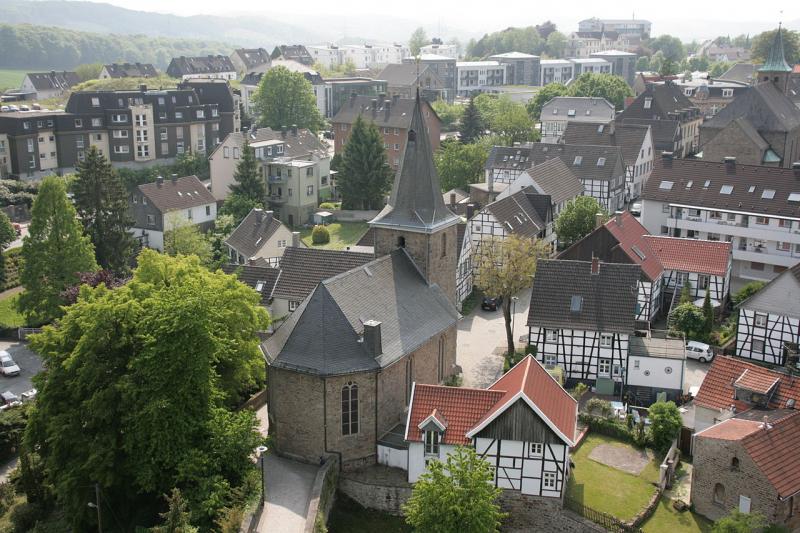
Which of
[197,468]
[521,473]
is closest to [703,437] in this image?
[521,473]

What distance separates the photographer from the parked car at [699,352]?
52031 millimetres

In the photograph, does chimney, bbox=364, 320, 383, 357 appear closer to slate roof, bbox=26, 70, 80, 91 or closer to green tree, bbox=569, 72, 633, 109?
green tree, bbox=569, 72, 633, 109

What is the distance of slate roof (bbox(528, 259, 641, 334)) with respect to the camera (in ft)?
159

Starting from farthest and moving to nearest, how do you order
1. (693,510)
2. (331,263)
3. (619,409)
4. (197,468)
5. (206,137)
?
(206,137), (331,263), (619,409), (693,510), (197,468)

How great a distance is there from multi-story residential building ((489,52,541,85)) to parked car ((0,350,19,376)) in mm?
150765

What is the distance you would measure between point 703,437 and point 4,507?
31912 millimetres

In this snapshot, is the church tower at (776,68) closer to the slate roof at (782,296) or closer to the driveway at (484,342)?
the driveway at (484,342)

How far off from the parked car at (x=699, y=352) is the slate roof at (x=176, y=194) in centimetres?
4707

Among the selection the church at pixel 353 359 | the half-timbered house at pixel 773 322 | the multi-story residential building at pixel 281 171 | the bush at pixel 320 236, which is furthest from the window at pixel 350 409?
the multi-story residential building at pixel 281 171

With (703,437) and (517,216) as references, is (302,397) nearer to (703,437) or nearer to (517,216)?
(703,437)

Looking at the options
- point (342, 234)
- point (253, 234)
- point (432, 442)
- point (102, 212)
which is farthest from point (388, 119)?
point (432, 442)

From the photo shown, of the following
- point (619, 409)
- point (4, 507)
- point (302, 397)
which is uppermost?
point (302, 397)

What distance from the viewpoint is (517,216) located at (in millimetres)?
67688

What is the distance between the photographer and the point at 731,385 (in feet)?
135
